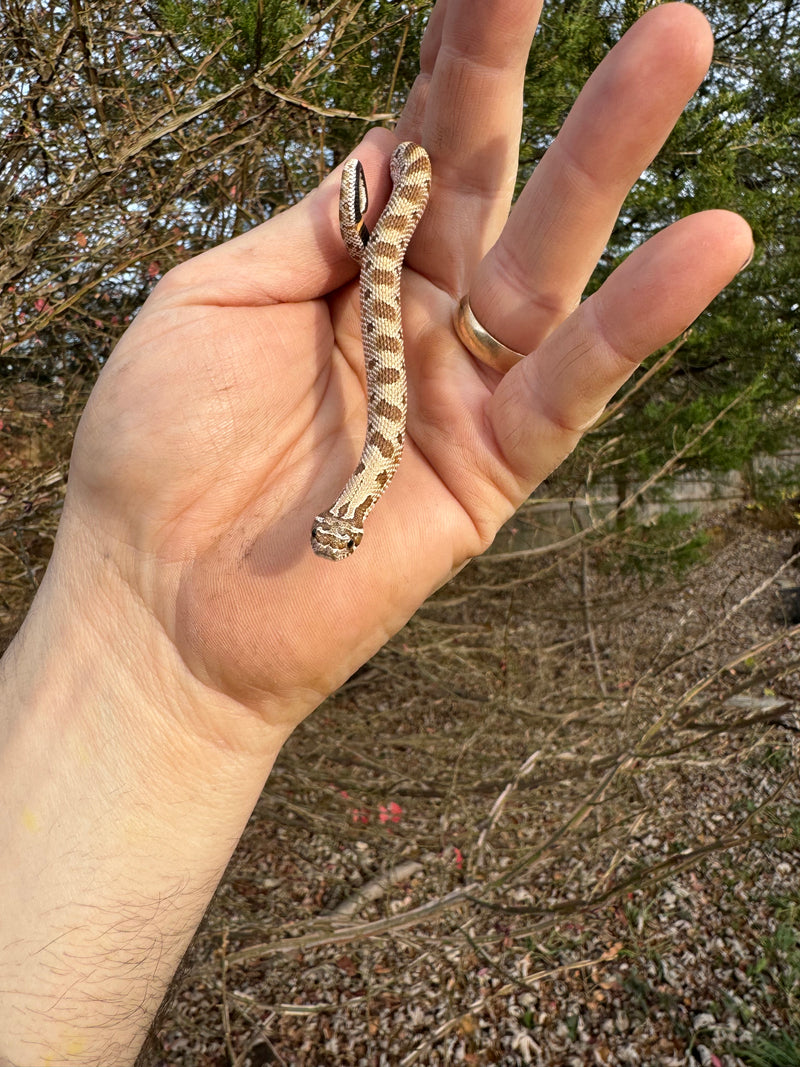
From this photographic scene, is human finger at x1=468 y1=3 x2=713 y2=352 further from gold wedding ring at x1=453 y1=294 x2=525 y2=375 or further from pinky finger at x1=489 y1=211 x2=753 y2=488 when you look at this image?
pinky finger at x1=489 y1=211 x2=753 y2=488

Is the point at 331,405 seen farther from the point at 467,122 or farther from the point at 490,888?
the point at 490,888

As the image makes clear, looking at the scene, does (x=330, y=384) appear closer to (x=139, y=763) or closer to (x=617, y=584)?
(x=139, y=763)

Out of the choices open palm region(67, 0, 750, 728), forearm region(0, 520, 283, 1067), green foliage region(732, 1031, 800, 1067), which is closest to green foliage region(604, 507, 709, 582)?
green foliage region(732, 1031, 800, 1067)

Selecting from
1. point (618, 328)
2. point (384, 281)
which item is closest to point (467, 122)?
point (384, 281)

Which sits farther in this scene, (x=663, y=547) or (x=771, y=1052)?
(x=663, y=547)

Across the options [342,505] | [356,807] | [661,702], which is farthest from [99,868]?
[661,702]

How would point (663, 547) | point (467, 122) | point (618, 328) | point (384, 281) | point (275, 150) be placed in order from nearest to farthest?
point (618, 328), point (467, 122), point (384, 281), point (275, 150), point (663, 547)
